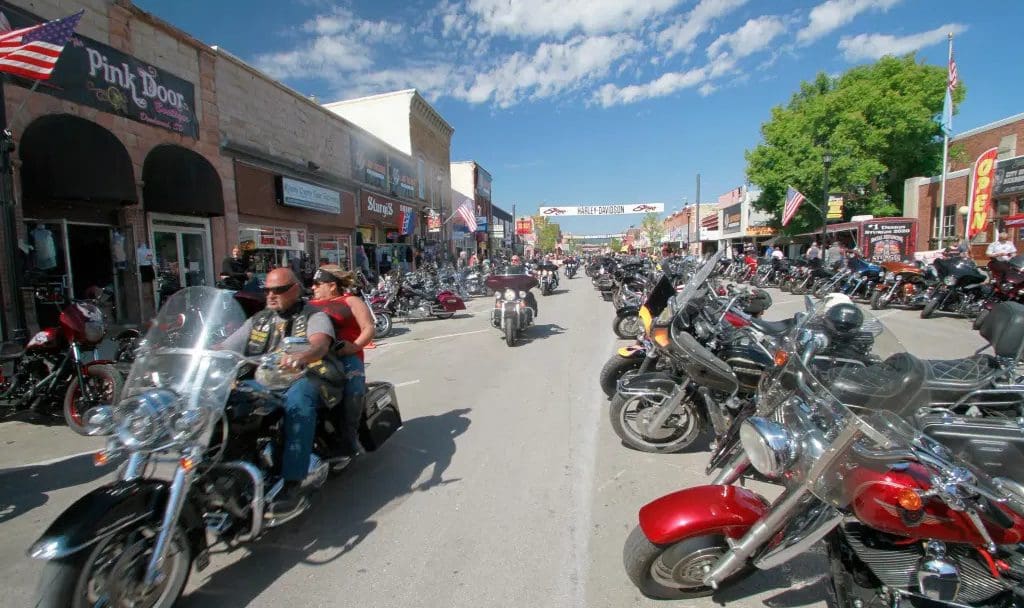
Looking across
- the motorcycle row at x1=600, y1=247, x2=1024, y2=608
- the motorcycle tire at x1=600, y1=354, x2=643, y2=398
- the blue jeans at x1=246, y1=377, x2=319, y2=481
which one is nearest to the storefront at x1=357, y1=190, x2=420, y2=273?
the motorcycle tire at x1=600, y1=354, x2=643, y2=398

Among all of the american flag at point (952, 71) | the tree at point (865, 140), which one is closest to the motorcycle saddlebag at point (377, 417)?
the american flag at point (952, 71)

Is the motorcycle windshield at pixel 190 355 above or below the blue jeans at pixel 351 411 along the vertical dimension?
above

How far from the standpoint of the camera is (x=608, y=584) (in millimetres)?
2625

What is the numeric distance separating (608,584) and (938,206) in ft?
105

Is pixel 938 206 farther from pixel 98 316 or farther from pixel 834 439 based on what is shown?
pixel 98 316

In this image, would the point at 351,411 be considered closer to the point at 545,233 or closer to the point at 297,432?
the point at 297,432

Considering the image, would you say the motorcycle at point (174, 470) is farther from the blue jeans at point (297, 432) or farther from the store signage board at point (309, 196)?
the store signage board at point (309, 196)

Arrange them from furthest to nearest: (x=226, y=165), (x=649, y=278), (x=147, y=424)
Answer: (x=226, y=165) → (x=649, y=278) → (x=147, y=424)

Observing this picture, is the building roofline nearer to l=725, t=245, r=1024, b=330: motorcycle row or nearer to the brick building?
the brick building

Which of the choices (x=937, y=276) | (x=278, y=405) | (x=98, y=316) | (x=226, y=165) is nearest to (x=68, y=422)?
(x=98, y=316)

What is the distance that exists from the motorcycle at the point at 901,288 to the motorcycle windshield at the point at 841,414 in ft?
38.8

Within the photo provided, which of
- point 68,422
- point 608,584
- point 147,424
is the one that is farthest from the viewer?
point 68,422

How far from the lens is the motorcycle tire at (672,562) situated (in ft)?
7.47

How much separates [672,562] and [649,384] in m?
2.07
